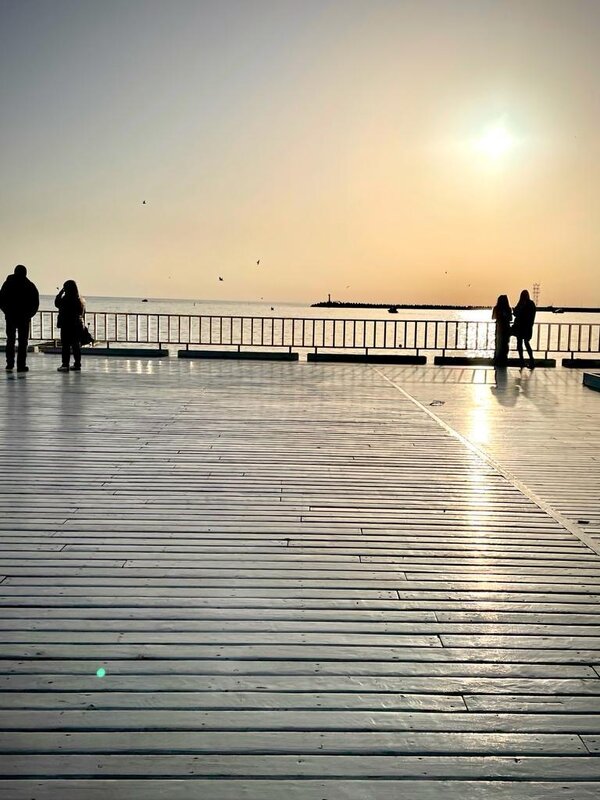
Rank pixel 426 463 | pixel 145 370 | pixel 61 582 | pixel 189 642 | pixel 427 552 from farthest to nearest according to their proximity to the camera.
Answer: pixel 145 370, pixel 426 463, pixel 427 552, pixel 61 582, pixel 189 642

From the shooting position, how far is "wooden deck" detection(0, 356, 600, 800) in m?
2.25

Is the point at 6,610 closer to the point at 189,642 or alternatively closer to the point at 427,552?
the point at 189,642

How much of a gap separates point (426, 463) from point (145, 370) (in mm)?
9901

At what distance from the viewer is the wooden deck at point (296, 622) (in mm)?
2250

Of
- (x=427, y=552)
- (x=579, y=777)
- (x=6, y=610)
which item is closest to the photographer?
(x=579, y=777)

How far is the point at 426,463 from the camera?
6.86 meters

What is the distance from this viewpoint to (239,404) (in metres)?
10.6

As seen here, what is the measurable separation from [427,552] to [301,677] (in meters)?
1.66

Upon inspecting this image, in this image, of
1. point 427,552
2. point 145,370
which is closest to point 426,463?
point 427,552

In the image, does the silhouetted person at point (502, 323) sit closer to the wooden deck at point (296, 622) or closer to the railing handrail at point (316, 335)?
the railing handrail at point (316, 335)

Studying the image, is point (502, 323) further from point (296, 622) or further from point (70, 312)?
point (296, 622)

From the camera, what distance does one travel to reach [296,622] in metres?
3.25

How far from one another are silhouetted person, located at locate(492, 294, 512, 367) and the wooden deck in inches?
412

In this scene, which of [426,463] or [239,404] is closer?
[426,463]
